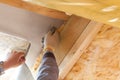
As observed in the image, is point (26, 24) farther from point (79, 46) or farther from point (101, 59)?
point (101, 59)

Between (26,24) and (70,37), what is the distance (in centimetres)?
34

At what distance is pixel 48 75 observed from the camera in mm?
1181

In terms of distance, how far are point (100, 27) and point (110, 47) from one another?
0.66ft

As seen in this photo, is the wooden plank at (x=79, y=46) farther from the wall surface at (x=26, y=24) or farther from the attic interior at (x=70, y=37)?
the wall surface at (x=26, y=24)

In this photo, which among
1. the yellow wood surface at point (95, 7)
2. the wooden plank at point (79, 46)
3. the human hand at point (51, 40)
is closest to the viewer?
the yellow wood surface at point (95, 7)

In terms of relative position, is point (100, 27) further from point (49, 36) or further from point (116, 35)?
point (49, 36)

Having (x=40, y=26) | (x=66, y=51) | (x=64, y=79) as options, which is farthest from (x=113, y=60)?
(x=40, y=26)

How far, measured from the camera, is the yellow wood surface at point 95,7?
2.11 feet

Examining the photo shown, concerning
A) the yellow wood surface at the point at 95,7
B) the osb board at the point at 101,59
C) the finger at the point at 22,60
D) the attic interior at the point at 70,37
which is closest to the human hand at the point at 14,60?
the finger at the point at 22,60

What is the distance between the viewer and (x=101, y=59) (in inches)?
60.3

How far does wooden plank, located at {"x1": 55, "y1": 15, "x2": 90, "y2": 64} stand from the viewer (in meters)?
1.44

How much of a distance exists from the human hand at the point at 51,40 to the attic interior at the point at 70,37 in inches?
2.0

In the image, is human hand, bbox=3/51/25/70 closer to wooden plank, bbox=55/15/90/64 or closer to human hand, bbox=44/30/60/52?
human hand, bbox=44/30/60/52

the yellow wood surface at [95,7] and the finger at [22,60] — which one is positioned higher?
the yellow wood surface at [95,7]
